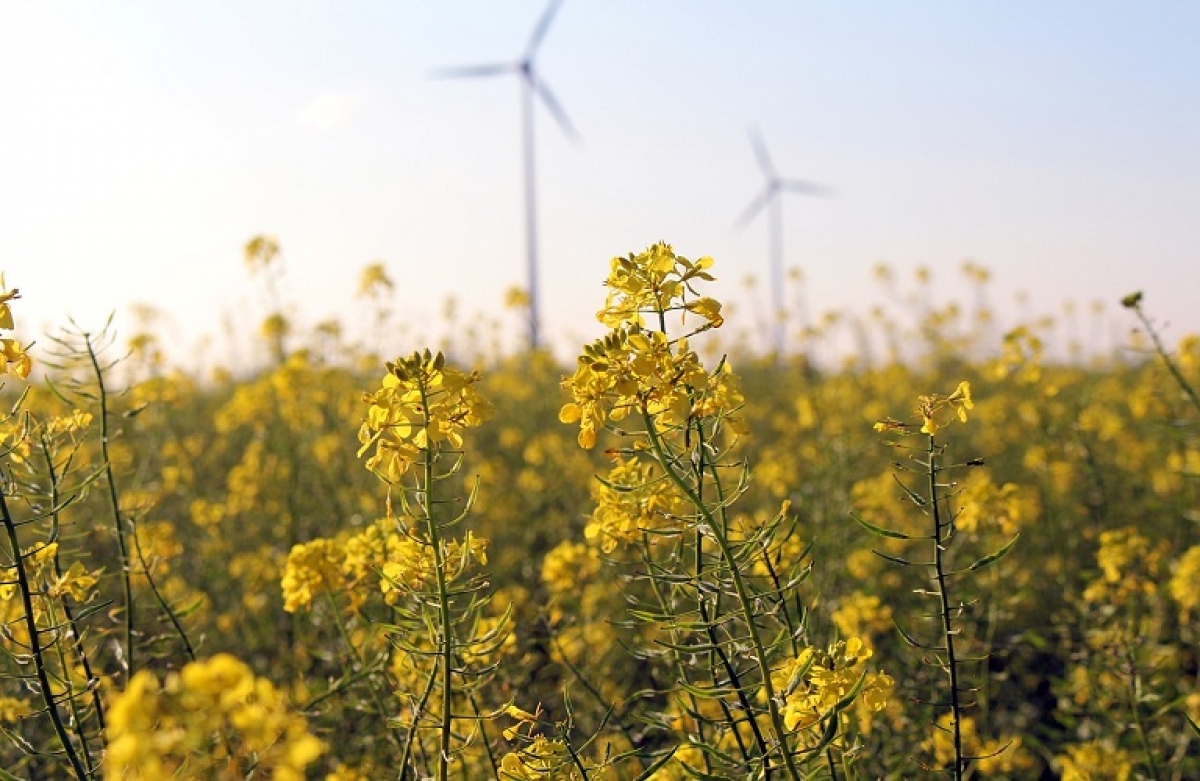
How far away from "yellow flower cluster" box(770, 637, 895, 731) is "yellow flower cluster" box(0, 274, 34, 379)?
5.45 feet

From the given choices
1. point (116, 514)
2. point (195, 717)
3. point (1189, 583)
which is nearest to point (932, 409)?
point (195, 717)

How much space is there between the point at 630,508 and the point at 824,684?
613 mm

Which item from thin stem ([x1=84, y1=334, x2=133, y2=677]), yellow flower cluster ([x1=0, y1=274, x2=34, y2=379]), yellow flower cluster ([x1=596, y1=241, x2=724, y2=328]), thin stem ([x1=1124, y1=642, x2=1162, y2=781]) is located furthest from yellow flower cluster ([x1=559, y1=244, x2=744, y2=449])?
thin stem ([x1=1124, y1=642, x2=1162, y2=781])

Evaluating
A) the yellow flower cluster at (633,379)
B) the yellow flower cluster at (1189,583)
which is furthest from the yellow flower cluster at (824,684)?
the yellow flower cluster at (1189,583)

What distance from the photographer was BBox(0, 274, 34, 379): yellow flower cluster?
2137mm

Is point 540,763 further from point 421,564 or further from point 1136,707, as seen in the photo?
point 1136,707

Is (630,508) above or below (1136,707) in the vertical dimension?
above

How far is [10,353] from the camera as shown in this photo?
2.17 meters

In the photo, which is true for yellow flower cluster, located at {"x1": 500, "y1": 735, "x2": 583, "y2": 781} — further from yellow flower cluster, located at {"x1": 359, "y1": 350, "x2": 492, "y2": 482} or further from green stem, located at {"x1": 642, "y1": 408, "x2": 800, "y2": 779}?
yellow flower cluster, located at {"x1": 359, "y1": 350, "x2": 492, "y2": 482}

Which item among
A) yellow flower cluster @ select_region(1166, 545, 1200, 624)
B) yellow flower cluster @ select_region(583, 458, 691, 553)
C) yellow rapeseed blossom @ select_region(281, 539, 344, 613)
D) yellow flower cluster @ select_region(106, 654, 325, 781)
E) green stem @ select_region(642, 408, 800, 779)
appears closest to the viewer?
yellow flower cluster @ select_region(106, 654, 325, 781)

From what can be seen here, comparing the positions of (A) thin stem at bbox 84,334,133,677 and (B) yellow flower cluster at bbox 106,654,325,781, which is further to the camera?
(A) thin stem at bbox 84,334,133,677

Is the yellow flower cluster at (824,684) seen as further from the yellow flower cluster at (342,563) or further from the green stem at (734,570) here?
the yellow flower cluster at (342,563)

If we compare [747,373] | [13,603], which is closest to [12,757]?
[13,603]

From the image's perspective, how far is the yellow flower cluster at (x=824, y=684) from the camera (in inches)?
84.0
